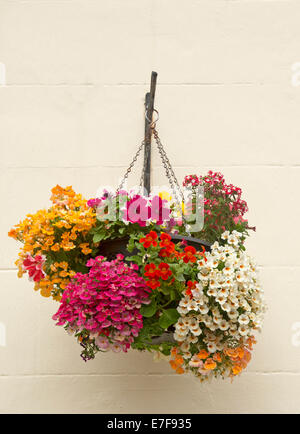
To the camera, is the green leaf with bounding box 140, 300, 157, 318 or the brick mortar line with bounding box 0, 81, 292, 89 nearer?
the green leaf with bounding box 140, 300, 157, 318

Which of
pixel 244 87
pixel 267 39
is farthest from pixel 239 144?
pixel 267 39

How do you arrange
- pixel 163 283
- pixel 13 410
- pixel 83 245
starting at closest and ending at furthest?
pixel 163 283 < pixel 83 245 < pixel 13 410

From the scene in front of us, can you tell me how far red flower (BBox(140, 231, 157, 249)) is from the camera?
205 cm

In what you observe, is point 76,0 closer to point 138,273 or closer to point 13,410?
point 138,273

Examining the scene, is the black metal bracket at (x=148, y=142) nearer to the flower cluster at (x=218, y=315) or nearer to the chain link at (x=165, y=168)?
the chain link at (x=165, y=168)

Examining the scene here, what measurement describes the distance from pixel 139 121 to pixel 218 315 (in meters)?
1.08

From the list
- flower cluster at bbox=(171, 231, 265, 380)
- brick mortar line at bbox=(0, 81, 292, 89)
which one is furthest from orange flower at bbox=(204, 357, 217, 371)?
brick mortar line at bbox=(0, 81, 292, 89)

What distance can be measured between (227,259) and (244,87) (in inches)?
39.5

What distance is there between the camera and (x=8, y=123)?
2.76 m

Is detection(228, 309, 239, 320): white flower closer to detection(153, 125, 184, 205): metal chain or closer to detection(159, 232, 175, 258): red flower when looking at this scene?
detection(159, 232, 175, 258): red flower

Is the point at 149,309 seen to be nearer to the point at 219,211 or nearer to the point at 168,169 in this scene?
the point at 219,211

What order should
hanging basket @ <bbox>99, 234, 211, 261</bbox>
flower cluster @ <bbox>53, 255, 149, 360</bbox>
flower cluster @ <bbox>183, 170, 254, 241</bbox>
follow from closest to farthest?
flower cluster @ <bbox>53, 255, 149, 360</bbox> → hanging basket @ <bbox>99, 234, 211, 261</bbox> → flower cluster @ <bbox>183, 170, 254, 241</bbox>

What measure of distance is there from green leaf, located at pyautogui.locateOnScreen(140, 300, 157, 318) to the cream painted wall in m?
0.59

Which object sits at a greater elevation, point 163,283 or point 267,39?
point 267,39
